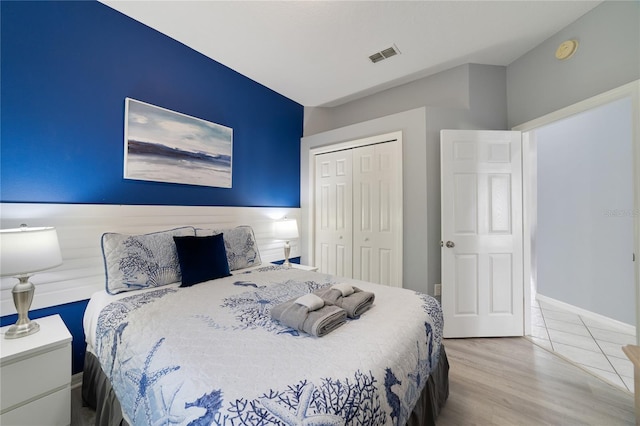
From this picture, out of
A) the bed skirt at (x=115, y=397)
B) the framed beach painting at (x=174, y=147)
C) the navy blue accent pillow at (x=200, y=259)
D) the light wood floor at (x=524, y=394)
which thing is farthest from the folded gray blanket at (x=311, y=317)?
the framed beach painting at (x=174, y=147)

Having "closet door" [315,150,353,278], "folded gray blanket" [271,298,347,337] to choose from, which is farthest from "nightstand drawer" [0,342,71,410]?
"closet door" [315,150,353,278]

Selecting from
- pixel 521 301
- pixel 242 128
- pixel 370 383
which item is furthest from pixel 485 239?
pixel 242 128

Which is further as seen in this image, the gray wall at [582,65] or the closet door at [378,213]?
the closet door at [378,213]

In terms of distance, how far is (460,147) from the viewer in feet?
8.56

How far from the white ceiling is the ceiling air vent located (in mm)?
55

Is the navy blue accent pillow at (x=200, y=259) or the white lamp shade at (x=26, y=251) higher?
the white lamp shade at (x=26, y=251)

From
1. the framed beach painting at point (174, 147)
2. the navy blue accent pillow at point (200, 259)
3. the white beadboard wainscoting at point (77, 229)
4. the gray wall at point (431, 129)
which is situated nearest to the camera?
the white beadboard wainscoting at point (77, 229)

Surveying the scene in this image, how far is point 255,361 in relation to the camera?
36.1 inches

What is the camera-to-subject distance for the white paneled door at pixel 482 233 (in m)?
2.57

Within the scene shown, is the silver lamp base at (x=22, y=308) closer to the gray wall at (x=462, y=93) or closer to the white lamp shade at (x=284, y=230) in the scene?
the white lamp shade at (x=284, y=230)

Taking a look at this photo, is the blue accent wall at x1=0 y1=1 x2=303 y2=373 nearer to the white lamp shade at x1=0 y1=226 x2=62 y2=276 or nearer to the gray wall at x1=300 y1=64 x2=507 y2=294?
the white lamp shade at x1=0 y1=226 x2=62 y2=276

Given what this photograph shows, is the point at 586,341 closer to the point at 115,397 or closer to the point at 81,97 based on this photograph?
the point at 115,397

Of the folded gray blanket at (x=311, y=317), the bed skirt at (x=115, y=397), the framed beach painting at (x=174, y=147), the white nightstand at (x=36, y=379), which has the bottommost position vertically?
the bed skirt at (x=115, y=397)

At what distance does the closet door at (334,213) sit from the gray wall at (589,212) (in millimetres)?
2440
